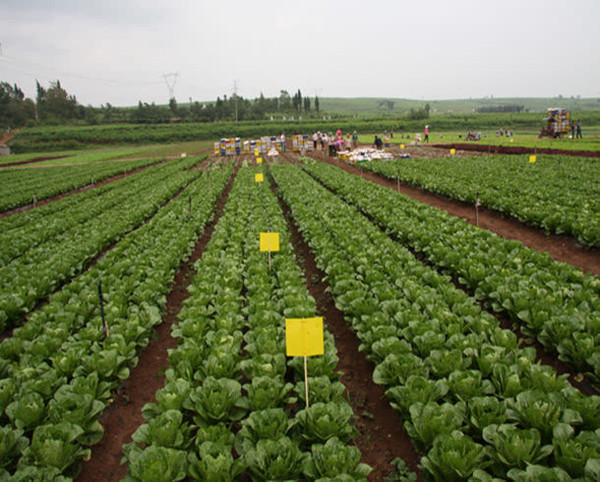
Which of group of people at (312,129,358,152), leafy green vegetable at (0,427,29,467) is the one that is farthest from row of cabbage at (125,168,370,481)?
group of people at (312,129,358,152)

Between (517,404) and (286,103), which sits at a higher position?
(286,103)

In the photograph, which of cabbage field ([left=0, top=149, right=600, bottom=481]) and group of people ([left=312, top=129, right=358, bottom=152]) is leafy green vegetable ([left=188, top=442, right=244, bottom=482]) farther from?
group of people ([left=312, top=129, right=358, bottom=152])

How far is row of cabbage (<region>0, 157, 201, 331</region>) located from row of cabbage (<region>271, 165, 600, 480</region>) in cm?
597

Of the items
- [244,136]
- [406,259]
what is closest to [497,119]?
[244,136]

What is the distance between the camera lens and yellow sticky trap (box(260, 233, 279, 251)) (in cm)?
732

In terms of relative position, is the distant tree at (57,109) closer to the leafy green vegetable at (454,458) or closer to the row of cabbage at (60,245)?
the row of cabbage at (60,245)

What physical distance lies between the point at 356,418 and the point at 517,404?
1728 millimetres

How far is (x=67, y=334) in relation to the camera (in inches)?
218

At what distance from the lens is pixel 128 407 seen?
15.9 ft

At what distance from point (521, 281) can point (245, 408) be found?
4.75 meters

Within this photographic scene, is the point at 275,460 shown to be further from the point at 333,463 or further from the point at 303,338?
the point at 303,338

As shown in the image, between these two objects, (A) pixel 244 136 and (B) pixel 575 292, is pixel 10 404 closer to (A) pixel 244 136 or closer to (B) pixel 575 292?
(B) pixel 575 292

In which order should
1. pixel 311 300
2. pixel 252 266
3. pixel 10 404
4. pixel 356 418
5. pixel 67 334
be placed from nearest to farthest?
pixel 10 404 < pixel 356 418 < pixel 67 334 < pixel 311 300 < pixel 252 266

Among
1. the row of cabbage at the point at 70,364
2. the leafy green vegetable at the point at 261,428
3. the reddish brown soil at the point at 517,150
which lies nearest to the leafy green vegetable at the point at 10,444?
the row of cabbage at the point at 70,364
